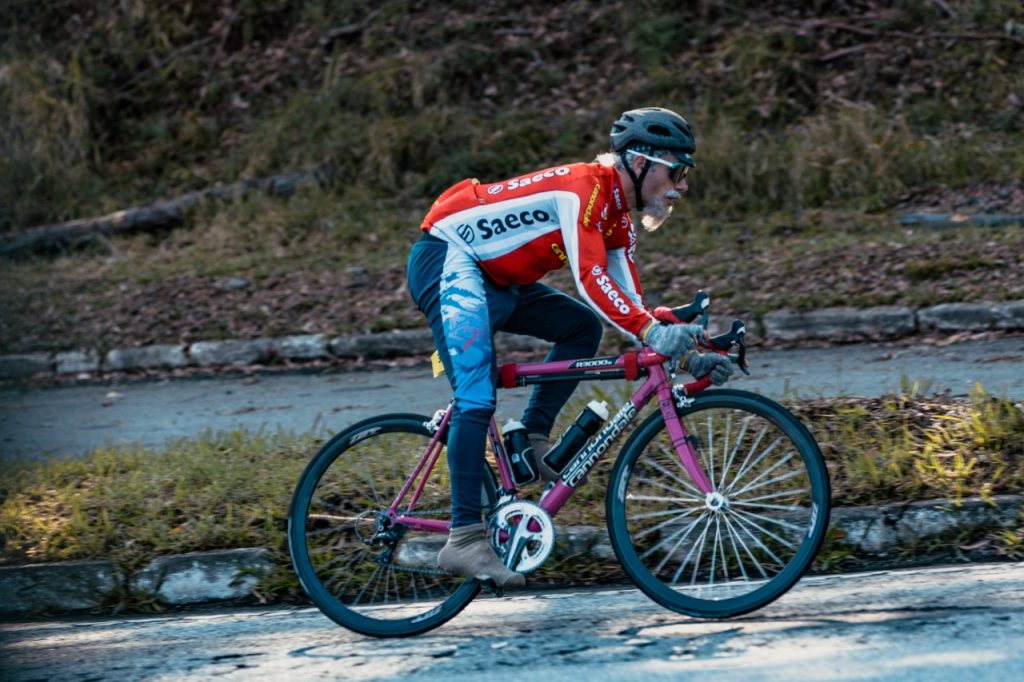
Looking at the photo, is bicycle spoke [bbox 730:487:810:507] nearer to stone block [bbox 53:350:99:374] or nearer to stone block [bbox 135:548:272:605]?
stone block [bbox 135:548:272:605]

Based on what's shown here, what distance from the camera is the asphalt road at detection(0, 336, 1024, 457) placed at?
8.04m

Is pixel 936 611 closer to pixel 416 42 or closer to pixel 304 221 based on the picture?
pixel 304 221

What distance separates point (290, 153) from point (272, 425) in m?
7.36

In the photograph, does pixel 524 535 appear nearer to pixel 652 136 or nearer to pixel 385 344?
pixel 652 136

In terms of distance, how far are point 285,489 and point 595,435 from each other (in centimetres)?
179

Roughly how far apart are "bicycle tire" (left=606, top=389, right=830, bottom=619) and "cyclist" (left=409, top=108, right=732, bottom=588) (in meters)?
0.22

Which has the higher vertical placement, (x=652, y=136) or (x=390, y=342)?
(x=652, y=136)

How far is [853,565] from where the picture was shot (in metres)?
5.11

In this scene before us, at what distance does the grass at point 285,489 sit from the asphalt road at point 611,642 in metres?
0.41

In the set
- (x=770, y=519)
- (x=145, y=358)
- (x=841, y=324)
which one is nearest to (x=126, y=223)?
(x=145, y=358)

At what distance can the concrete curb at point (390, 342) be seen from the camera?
9.24 metres

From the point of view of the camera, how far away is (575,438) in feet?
15.3

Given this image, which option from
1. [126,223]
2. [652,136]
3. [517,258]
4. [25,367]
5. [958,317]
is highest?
[126,223]

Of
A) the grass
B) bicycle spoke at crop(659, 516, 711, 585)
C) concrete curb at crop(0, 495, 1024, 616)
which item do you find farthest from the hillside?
bicycle spoke at crop(659, 516, 711, 585)
